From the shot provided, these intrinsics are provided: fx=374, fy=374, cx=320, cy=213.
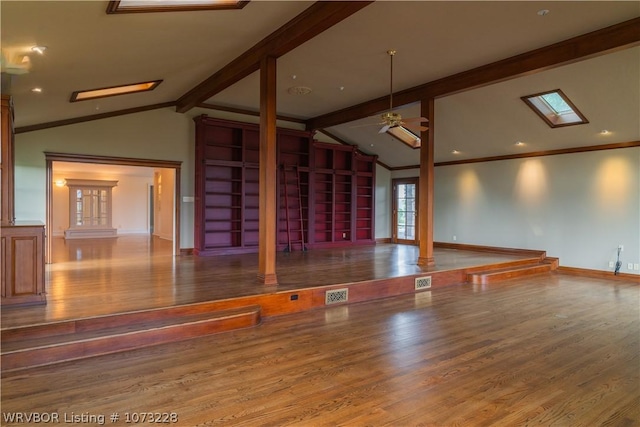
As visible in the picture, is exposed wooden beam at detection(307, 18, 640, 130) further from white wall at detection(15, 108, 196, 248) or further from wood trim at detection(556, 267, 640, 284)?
wood trim at detection(556, 267, 640, 284)

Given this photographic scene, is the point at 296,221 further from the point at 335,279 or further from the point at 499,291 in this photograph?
the point at 499,291

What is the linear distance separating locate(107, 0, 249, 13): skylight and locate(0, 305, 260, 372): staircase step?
2831 mm

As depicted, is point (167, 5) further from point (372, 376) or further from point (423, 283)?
point (423, 283)

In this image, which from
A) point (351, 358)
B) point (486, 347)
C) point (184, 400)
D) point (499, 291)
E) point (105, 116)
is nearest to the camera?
point (184, 400)

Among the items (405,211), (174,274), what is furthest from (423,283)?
(405,211)

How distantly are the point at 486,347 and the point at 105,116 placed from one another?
7.41 metres

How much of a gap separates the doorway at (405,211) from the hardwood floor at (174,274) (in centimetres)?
187

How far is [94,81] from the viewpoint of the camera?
16.5 ft

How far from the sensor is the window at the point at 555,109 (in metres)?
6.69

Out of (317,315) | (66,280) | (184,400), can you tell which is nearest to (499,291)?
(317,315)

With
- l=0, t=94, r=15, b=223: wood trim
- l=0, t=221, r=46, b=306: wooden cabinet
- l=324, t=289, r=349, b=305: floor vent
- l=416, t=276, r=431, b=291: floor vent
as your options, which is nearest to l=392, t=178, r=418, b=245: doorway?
l=416, t=276, r=431, b=291: floor vent

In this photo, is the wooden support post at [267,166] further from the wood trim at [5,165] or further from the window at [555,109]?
the window at [555,109]

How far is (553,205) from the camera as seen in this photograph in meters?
8.35

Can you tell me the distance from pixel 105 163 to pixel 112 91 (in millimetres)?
1918
